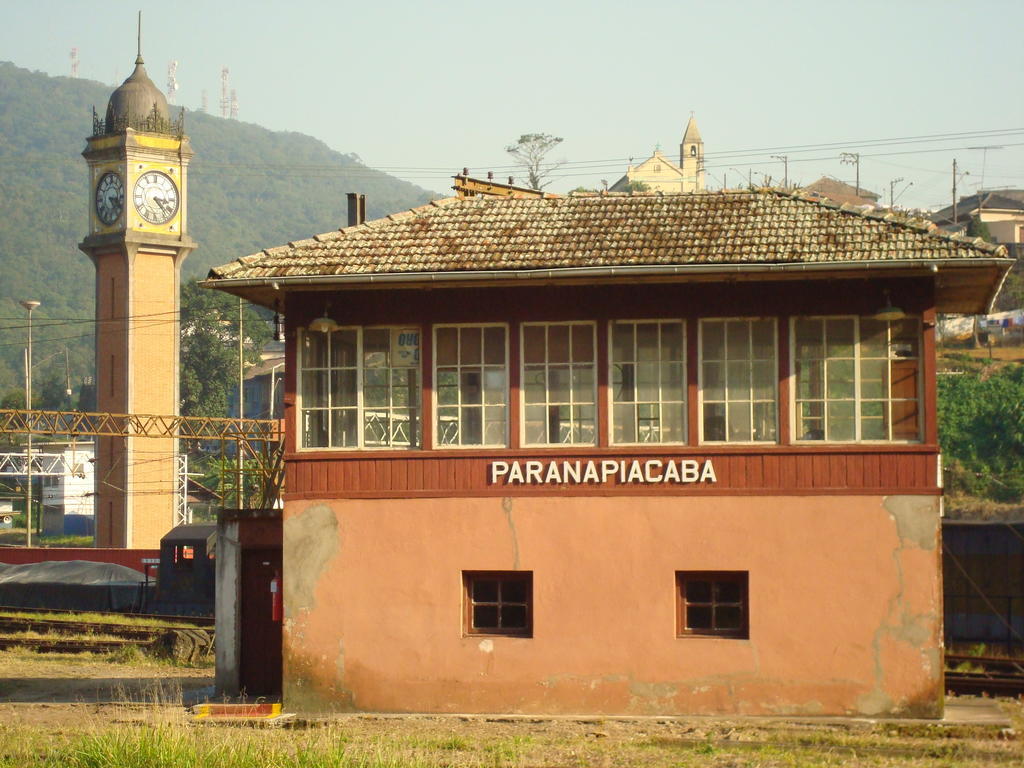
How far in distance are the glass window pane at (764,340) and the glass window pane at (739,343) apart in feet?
0.25

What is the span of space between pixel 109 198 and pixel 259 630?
2138 inches

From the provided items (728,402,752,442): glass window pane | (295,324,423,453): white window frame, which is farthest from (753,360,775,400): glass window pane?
(295,324,423,453): white window frame

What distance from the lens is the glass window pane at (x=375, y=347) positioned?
18.9 metres

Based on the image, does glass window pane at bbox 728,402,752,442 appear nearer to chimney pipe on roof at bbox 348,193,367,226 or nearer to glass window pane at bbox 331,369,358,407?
glass window pane at bbox 331,369,358,407

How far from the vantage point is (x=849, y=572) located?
57.7ft

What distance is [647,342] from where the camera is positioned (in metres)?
18.4

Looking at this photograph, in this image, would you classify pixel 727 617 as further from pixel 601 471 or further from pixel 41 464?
pixel 41 464

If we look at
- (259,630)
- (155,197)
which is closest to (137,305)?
(155,197)

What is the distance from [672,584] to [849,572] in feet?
6.89

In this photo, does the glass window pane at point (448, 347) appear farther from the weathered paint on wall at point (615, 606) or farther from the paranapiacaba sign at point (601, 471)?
the weathered paint on wall at point (615, 606)

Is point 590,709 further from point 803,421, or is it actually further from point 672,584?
point 803,421

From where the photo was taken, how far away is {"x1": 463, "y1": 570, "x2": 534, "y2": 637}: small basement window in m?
18.4

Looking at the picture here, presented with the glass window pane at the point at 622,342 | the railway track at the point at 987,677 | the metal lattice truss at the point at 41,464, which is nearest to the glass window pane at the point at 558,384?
the glass window pane at the point at 622,342

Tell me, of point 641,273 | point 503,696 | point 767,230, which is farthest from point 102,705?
point 767,230
